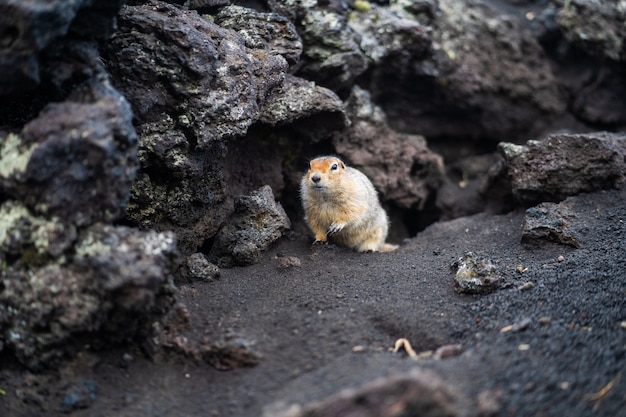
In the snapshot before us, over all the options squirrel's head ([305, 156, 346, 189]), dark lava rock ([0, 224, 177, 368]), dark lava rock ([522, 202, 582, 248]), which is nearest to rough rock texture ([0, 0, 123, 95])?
dark lava rock ([0, 224, 177, 368])

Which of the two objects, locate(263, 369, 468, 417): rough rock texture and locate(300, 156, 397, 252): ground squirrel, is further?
locate(300, 156, 397, 252): ground squirrel

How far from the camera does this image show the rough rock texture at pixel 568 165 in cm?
753

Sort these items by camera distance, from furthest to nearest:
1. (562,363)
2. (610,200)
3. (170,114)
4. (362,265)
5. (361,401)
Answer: (610,200)
(362,265)
(170,114)
(562,363)
(361,401)

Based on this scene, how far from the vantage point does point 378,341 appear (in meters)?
4.88

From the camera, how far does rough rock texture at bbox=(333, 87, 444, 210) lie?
880 cm

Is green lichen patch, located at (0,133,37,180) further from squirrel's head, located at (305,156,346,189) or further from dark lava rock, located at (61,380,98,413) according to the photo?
squirrel's head, located at (305,156,346,189)

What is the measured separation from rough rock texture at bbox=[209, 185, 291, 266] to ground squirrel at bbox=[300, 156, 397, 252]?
72 cm

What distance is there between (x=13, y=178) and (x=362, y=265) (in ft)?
13.2

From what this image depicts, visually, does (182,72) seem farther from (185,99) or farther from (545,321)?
(545,321)

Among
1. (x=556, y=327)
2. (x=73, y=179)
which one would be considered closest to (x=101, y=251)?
(x=73, y=179)

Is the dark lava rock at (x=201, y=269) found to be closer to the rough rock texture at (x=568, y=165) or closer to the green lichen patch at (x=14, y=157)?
the green lichen patch at (x=14, y=157)

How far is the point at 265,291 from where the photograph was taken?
591 centimetres

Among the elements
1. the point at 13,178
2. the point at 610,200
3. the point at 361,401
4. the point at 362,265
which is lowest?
the point at 362,265

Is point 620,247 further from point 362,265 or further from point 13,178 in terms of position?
point 13,178
